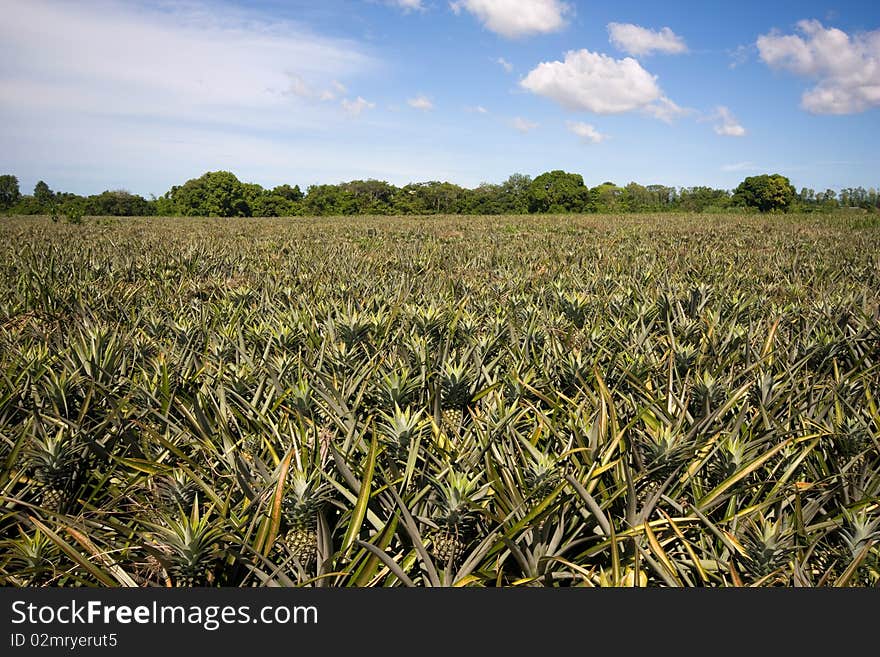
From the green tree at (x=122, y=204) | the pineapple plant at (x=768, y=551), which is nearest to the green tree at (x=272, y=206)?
the green tree at (x=122, y=204)

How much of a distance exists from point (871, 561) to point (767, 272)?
19.1 feet

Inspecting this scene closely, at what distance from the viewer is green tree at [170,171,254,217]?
7175 centimetres

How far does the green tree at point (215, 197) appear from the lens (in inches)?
2825

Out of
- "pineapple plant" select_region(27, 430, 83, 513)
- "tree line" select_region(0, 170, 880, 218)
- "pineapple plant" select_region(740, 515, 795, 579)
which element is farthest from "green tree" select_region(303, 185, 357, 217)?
"pineapple plant" select_region(740, 515, 795, 579)

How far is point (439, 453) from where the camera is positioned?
175cm

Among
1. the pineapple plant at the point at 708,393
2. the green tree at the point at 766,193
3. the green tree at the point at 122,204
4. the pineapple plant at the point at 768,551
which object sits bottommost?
the pineapple plant at the point at 768,551

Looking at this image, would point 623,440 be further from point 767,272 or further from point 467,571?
point 767,272

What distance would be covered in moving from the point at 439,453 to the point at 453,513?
0.41 meters

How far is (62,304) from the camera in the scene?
4160 mm

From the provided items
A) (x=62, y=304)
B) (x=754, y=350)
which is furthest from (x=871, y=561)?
Result: (x=62, y=304)

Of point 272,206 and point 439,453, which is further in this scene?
point 272,206

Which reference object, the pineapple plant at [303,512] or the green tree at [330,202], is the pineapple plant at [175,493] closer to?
the pineapple plant at [303,512]

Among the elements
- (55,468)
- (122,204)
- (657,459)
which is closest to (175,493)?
(55,468)

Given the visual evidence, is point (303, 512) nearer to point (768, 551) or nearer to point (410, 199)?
point (768, 551)
